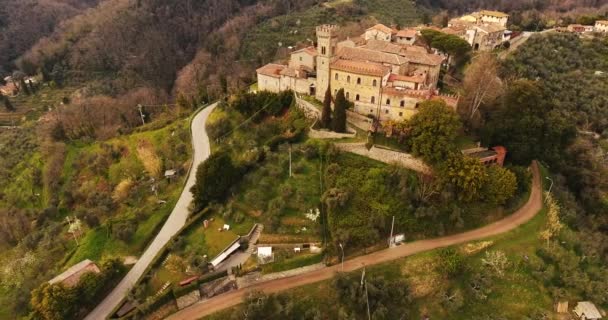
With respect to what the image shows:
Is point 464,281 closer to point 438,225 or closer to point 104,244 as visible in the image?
point 438,225

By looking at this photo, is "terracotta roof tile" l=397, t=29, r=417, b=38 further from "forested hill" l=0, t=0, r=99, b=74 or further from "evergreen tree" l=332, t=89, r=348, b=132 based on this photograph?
"forested hill" l=0, t=0, r=99, b=74

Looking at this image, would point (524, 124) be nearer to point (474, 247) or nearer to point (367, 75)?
point (474, 247)

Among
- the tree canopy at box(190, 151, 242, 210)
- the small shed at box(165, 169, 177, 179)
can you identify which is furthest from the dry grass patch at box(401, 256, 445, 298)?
the small shed at box(165, 169, 177, 179)

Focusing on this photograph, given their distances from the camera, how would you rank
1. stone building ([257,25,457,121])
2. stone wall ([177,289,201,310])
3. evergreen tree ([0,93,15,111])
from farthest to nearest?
evergreen tree ([0,93,15,111])
stone building ([257,25,457,121])
stone wall ([177,289,201,310])

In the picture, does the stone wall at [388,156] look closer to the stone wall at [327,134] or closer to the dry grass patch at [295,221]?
the stone wall at [327,134]

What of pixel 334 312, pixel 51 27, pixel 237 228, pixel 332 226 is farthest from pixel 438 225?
pixel 51 27
